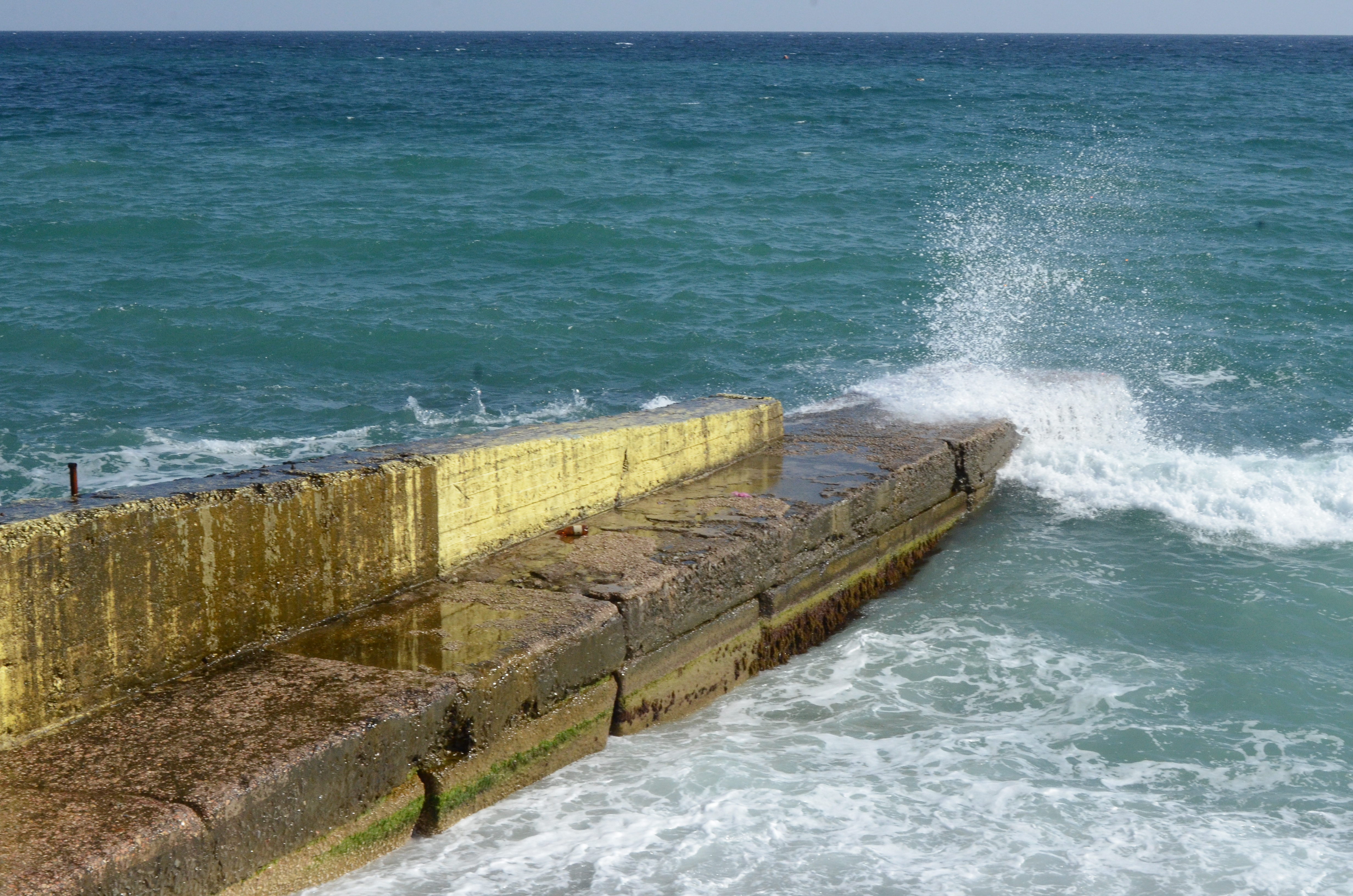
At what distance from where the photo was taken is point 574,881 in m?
4.56

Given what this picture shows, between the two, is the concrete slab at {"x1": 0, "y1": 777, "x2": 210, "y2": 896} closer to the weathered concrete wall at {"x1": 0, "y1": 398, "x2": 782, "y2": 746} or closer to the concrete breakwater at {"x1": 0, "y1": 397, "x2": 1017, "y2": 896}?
the concrete breakwater at {"x1": 0, "y1": 397, "x2": 1017, "y2": 896}

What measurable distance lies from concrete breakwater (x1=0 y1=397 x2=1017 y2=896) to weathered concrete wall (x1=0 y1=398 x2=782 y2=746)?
0.04 feet

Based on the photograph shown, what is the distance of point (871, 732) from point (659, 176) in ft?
57.8

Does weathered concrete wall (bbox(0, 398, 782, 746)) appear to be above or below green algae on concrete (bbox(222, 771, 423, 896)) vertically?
above

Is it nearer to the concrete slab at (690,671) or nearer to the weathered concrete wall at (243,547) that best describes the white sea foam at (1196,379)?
the concrete slab at (690,671)

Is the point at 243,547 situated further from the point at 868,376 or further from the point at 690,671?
the point at 868,376

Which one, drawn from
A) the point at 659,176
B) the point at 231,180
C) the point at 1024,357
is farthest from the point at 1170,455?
the point at 231,180

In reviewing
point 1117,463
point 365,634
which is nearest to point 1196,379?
point 1117,463

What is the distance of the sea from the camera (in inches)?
201

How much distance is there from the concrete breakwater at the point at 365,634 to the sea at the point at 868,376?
0.30 metres

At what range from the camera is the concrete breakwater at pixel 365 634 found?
3984 mm

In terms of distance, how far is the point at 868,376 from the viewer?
1246 centimetres

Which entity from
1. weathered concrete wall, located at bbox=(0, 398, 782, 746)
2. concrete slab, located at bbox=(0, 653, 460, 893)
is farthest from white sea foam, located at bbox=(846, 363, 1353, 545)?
concrete slab, located at bbox=(0, 653, 460, 893)

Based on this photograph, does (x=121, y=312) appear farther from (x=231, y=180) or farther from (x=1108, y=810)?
(x=1108, y=810)
